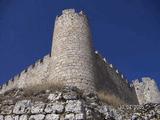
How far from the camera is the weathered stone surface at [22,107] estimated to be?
750 centimetres

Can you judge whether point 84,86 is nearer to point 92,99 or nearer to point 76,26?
point 76,26

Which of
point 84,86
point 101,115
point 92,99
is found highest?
point 84,86

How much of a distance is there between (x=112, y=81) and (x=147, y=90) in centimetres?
984

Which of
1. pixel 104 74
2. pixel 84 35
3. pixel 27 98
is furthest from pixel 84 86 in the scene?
pixel 27 98

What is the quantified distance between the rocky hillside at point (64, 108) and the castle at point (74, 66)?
12.3ft

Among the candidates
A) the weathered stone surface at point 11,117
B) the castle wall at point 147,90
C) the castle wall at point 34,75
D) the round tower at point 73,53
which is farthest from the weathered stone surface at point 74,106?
the castle wall at point 147,90

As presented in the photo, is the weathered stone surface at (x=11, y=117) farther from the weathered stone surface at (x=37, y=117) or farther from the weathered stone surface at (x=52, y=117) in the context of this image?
the weathered stone surface at (x=52, y=117)

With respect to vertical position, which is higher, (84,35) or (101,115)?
(84,35)

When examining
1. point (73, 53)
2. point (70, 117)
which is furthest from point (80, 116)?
point (73, 53)

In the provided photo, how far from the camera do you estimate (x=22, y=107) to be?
7.58 meters

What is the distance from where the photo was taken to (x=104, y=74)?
18062 millimetres

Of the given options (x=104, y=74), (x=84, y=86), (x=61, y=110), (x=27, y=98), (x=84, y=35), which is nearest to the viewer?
(x=61, y=110)

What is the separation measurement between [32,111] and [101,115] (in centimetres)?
167

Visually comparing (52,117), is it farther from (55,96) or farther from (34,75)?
(34,75)
